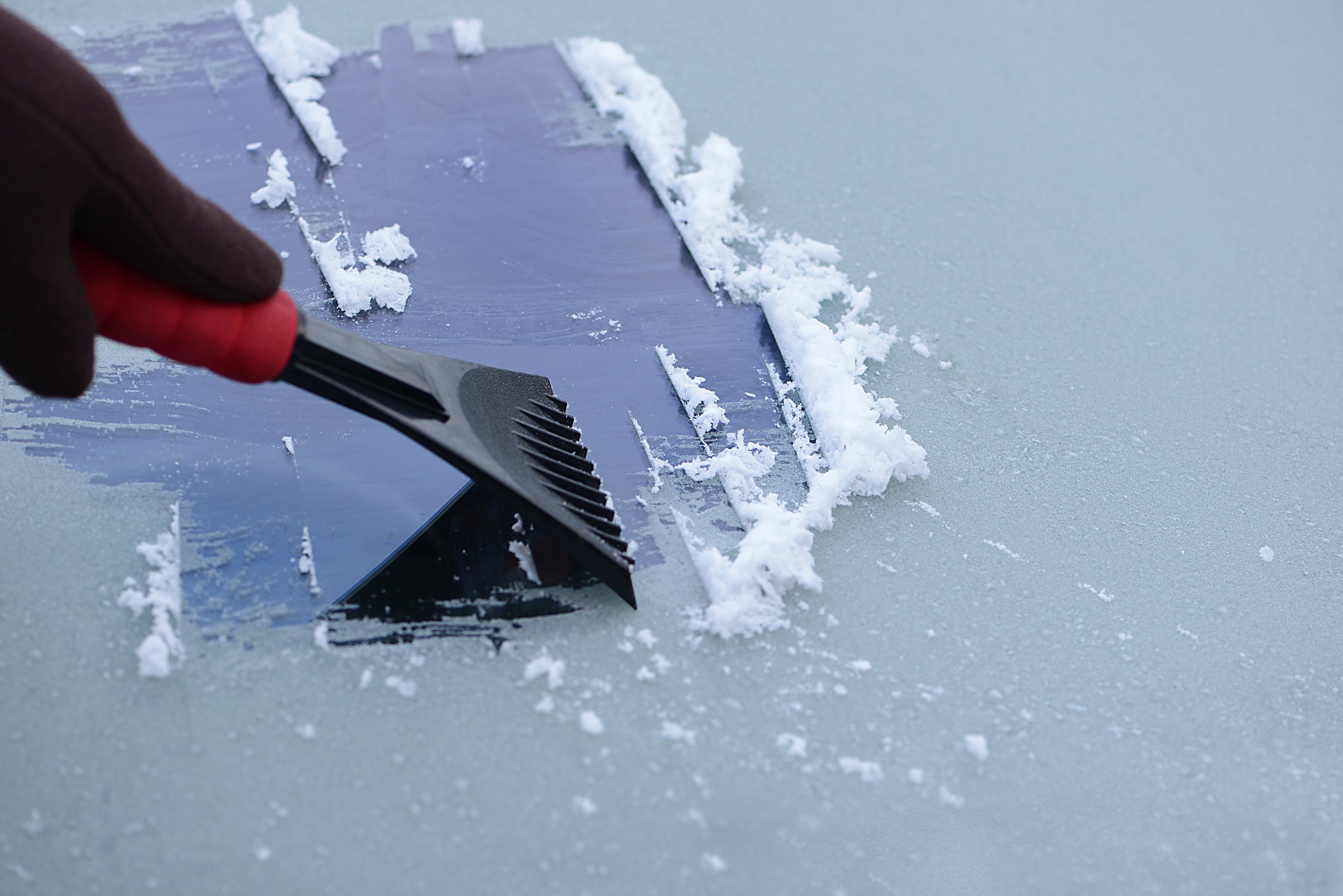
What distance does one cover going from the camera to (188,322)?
876 millimetres

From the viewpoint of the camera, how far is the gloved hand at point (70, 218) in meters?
0.73

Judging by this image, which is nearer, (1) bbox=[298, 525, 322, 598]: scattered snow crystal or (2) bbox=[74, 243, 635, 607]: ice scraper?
(2) bbox=[74, 243, 635, 607]: ice scraper

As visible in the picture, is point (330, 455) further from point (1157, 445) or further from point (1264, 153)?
point (1264, 153)

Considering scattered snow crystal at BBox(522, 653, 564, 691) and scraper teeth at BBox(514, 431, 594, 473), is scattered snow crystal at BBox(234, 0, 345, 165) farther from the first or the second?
scattered snow crystal at BBox(522, 653, 564, 691)

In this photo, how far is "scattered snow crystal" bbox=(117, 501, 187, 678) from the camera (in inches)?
38.2

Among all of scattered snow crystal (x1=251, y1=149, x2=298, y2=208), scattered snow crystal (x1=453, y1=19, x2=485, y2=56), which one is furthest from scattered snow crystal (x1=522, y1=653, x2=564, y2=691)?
scattered snow crystal (x1=453, y1=19, x2=485, y2=56)

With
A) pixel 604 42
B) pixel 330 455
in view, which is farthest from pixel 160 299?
pixel 604 42

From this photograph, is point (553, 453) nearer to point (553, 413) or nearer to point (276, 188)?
point (553, 413)

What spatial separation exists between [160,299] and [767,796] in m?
0.69

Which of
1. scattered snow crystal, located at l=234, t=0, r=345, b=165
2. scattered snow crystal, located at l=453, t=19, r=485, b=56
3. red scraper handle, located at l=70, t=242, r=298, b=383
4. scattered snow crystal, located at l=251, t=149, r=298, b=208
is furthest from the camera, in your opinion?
scattered snow crystal, located at l=453, t=19, r=485, b=56

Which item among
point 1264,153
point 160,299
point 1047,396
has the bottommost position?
point 1047,396

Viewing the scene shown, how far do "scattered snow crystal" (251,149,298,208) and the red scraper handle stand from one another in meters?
0.59

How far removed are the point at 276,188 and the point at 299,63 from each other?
1.15ft

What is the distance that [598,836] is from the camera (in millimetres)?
911
